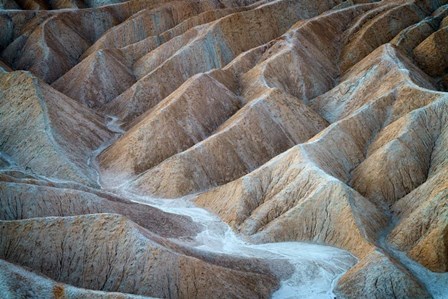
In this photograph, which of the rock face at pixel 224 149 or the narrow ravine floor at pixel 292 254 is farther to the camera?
the narrow ravine floor at pixel 292 254

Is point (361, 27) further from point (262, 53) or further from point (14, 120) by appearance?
point (14, 120)

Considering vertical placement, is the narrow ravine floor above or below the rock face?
below

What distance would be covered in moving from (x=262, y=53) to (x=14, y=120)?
79.1 ft

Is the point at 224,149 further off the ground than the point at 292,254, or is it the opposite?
the point at 224,149

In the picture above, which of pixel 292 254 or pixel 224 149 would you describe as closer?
pixel 292 254

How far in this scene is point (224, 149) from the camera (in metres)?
43.9

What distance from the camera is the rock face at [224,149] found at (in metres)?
27.5

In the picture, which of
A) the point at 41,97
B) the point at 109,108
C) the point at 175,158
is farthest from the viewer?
the point at 109,108

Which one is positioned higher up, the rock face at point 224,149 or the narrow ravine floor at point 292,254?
the rock face at point 224,149

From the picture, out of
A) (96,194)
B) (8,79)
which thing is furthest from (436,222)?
(8,79)

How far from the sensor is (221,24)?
202 ft

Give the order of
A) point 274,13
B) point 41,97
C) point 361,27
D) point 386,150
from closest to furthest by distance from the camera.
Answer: point 386,150 < point 41,97 < point 361,27 < point 274,13

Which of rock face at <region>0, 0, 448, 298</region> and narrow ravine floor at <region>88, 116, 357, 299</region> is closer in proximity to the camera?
rock face at <region>0, 0, 448, 298</region>

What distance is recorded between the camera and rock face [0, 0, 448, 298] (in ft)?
90.2
